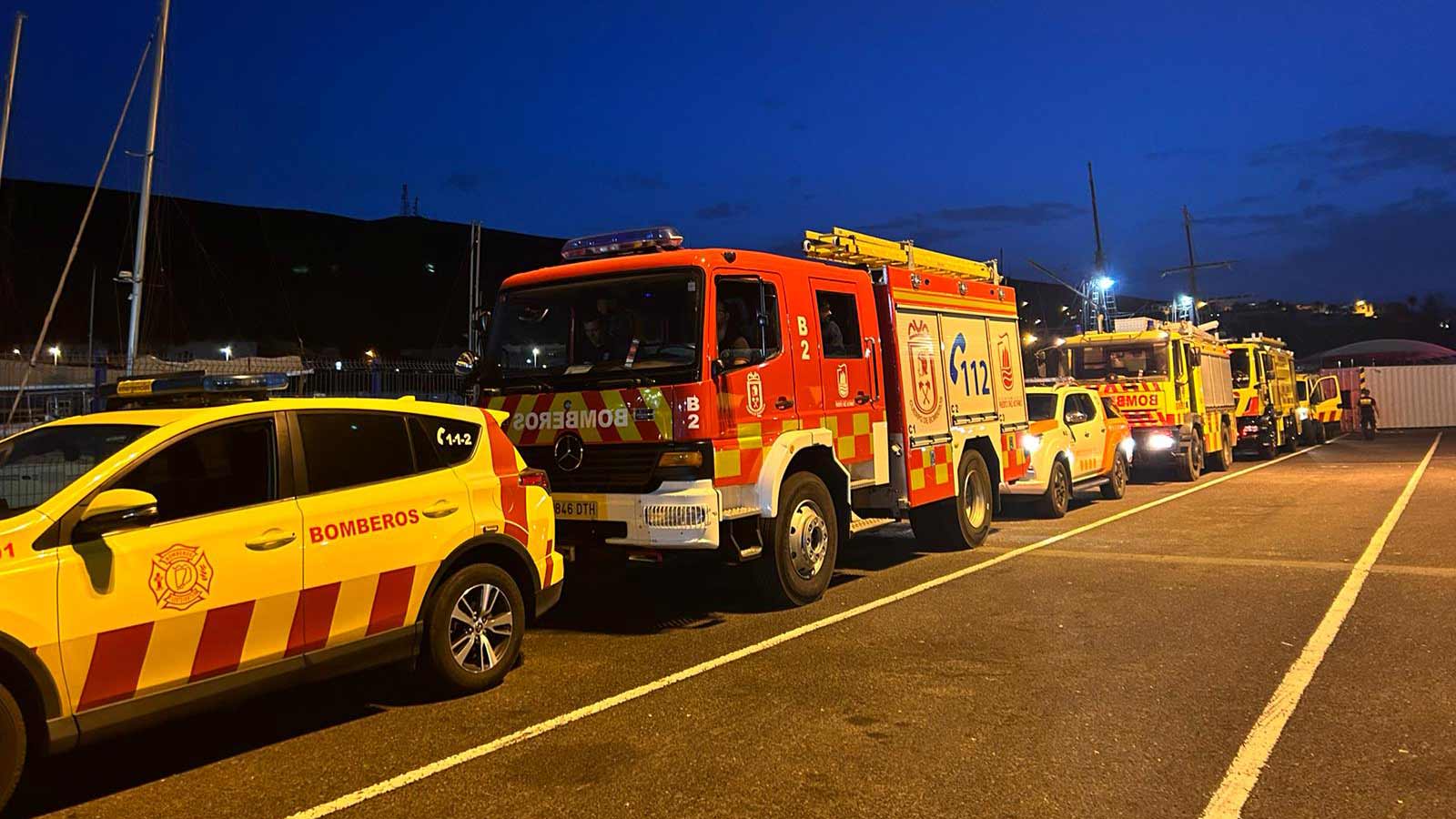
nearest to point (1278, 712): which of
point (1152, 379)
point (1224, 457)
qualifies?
point (1152, 379)

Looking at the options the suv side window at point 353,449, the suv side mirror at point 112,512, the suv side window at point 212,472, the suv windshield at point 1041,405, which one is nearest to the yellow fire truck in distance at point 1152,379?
the suv windshield at point 1041,405

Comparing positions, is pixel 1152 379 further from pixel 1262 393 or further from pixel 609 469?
pixel 609 469

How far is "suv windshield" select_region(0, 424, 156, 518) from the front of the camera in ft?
12.7

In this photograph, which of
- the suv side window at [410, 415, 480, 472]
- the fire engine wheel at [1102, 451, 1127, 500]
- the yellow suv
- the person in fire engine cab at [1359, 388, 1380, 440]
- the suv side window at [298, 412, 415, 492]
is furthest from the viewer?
the person in fire engine cab at [1359, 388, 1380, 440]

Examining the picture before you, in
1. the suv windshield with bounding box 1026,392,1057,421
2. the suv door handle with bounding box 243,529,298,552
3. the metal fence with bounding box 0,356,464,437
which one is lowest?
the suv door handle with bounding box 243,529,298,552

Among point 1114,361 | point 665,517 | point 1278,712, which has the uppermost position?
point 1114,361

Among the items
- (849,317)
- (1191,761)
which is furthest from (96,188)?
(1191,761)

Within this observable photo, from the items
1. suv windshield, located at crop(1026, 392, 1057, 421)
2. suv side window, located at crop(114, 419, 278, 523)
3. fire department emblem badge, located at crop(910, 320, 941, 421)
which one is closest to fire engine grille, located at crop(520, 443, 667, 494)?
suv side window, located at crop(114, 419, 278, 523)

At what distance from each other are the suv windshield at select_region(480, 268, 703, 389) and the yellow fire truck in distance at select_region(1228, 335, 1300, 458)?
2014 cm

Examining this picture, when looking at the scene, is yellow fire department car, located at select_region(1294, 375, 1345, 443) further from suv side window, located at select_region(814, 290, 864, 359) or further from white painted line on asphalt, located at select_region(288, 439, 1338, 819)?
suv side window, located at select_region(814, 290, 864, 359)

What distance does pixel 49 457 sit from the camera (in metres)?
4.29

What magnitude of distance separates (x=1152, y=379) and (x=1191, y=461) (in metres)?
1.78

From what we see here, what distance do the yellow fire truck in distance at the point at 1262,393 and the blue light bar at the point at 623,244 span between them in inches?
778

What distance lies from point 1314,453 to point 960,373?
70.0ft
